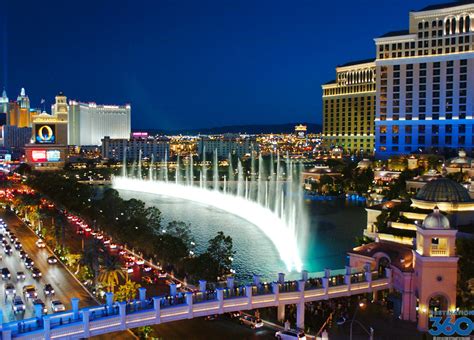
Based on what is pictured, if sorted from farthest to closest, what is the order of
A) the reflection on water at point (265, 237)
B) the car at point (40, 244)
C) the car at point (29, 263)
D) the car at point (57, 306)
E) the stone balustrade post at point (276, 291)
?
the car at point (40, 244), the reflection on water at point (265, 237), the car at point (29, 263), the car at point (57, 306), the stone balustrade post at point (276, 291)

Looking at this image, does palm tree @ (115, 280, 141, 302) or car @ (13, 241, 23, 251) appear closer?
palm tree @ (115, 280, 141, 302)

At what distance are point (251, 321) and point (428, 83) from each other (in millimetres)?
55395

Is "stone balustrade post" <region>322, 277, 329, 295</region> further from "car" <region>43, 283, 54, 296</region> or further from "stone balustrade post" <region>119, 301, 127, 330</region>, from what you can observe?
"car" <region>43, 283, 54, 296</region>

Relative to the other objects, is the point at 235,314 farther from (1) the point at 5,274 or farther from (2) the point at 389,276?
(1) the point at 5,274

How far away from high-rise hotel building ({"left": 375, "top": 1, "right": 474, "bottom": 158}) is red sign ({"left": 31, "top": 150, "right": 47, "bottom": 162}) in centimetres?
5785

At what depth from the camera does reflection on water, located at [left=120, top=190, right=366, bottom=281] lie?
30.8 meters

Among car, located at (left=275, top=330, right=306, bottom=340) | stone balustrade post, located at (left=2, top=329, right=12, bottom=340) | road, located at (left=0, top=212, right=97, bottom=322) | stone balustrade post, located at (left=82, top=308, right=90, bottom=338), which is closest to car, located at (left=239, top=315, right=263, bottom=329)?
car, located at (left=275, top=330, right=306, bottom=340)

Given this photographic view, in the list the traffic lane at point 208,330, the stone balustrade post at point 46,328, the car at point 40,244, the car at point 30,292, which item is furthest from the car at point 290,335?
the car at point 40,244

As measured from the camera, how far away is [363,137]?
9562 cm

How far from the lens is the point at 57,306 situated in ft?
73.8

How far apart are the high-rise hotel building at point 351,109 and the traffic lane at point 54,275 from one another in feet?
215

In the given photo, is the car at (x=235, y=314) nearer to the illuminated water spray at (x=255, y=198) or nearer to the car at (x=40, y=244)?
the illuminated water spray at (x=255, y=198)

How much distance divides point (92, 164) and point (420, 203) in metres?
92.0

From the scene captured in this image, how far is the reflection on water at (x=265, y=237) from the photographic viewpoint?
30844mm
